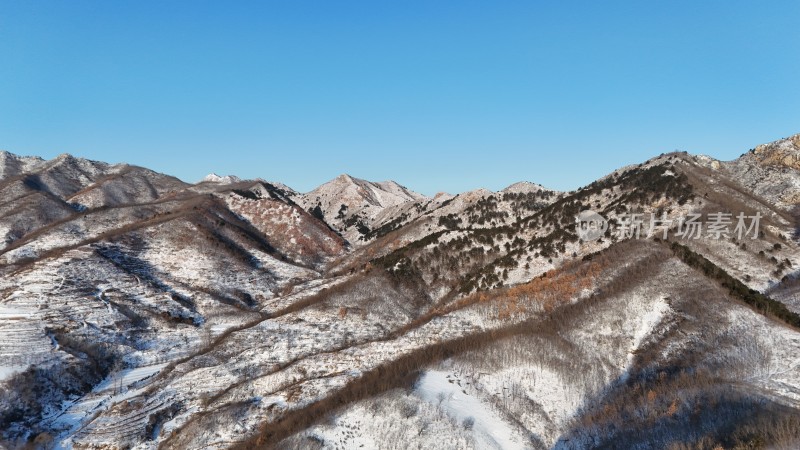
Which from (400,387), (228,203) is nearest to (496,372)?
(400,387)

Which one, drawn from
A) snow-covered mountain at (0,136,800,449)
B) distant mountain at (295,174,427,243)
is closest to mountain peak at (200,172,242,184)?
distant mountain at (295,174,427,243)

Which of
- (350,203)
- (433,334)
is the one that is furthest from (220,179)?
(433,334)

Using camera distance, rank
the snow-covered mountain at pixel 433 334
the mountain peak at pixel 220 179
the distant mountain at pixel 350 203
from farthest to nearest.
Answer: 1. the mountain peak at pixel 220 179
2. the distant mountain at pixel 350 203
3. the snow-covered mountain at pixel 433 334

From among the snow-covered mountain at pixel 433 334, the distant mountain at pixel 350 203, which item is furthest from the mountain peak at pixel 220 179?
the snow-covered mountain at pixel 433 334

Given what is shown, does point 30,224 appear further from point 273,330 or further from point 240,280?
point 273,330

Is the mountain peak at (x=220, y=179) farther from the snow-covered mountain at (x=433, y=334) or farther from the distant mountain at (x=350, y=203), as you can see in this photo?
the snow-covered mountain at (x=433, y=334)

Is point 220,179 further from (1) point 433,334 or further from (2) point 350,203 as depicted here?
(1) point 433,334

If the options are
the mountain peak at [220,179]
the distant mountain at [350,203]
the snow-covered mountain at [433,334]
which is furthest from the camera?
the mountain peak at [220,179]

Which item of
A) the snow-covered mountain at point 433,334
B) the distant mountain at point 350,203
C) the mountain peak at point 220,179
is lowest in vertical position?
the snow-covered mountain at point 433,334

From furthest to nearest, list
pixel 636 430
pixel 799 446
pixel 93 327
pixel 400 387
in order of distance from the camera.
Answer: pixel 93 327, pixel 400 387, pixel 636 430, pixel 799 446
